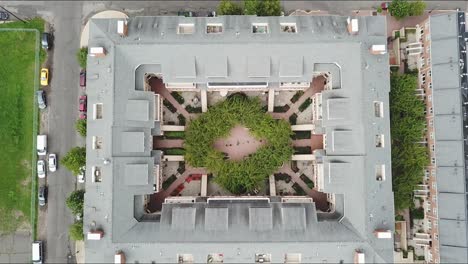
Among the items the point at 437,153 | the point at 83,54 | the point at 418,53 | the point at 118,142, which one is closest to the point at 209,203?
the point at 118,142

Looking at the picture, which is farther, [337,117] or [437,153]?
[437,153]

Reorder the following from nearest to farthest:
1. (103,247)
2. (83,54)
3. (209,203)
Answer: (103,247) < (209,203) < (83,54)

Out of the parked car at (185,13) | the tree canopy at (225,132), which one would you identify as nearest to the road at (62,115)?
the parked car at (185,13)

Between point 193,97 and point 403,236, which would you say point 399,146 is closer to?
point 403,236

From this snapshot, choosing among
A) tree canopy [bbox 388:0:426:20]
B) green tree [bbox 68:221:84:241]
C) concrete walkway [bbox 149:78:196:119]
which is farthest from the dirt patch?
tree canopy [bbox 388:0:426:20]

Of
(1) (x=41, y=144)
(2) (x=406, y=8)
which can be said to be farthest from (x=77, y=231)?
(2) (x=406, y=8)

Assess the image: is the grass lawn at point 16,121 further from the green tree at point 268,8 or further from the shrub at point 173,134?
the green tree at point 268,8

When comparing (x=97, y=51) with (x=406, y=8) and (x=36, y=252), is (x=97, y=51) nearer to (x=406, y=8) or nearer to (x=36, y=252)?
(x=36, y=252)
